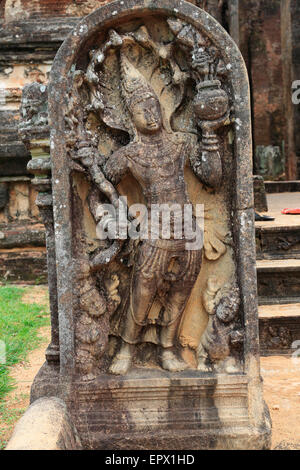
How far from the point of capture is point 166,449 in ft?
9.55

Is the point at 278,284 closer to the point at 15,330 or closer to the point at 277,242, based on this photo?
the point at 277,242

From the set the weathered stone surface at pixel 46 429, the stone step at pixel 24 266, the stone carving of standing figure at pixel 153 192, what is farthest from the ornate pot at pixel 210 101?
the stone step at pixel 24 266

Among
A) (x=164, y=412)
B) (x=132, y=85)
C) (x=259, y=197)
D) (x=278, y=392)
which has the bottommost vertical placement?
(x=278, y=392)

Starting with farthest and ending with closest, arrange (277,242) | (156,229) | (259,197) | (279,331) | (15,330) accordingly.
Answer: (259,197)
(15,330)
(277,242)
(279,331)
(156,229)

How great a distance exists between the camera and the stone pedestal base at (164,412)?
2.92 meters

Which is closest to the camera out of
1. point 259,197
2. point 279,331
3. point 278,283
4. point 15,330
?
point 279,331

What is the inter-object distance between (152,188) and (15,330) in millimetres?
2867

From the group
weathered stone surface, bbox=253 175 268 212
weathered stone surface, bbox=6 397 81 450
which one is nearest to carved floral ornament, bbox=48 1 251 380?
weathered stone surface, bbox=6 397 81 450

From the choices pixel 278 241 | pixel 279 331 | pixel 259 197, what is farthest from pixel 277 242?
pixel 259 197

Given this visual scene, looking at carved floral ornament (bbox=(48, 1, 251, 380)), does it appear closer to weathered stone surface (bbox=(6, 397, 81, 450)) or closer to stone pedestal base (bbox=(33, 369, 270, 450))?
stone pedestal base (bbox=(33, 369, 270, 450))

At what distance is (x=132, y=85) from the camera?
300 cm

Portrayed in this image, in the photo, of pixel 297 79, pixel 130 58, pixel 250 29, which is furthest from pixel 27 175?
pixel 250 29
